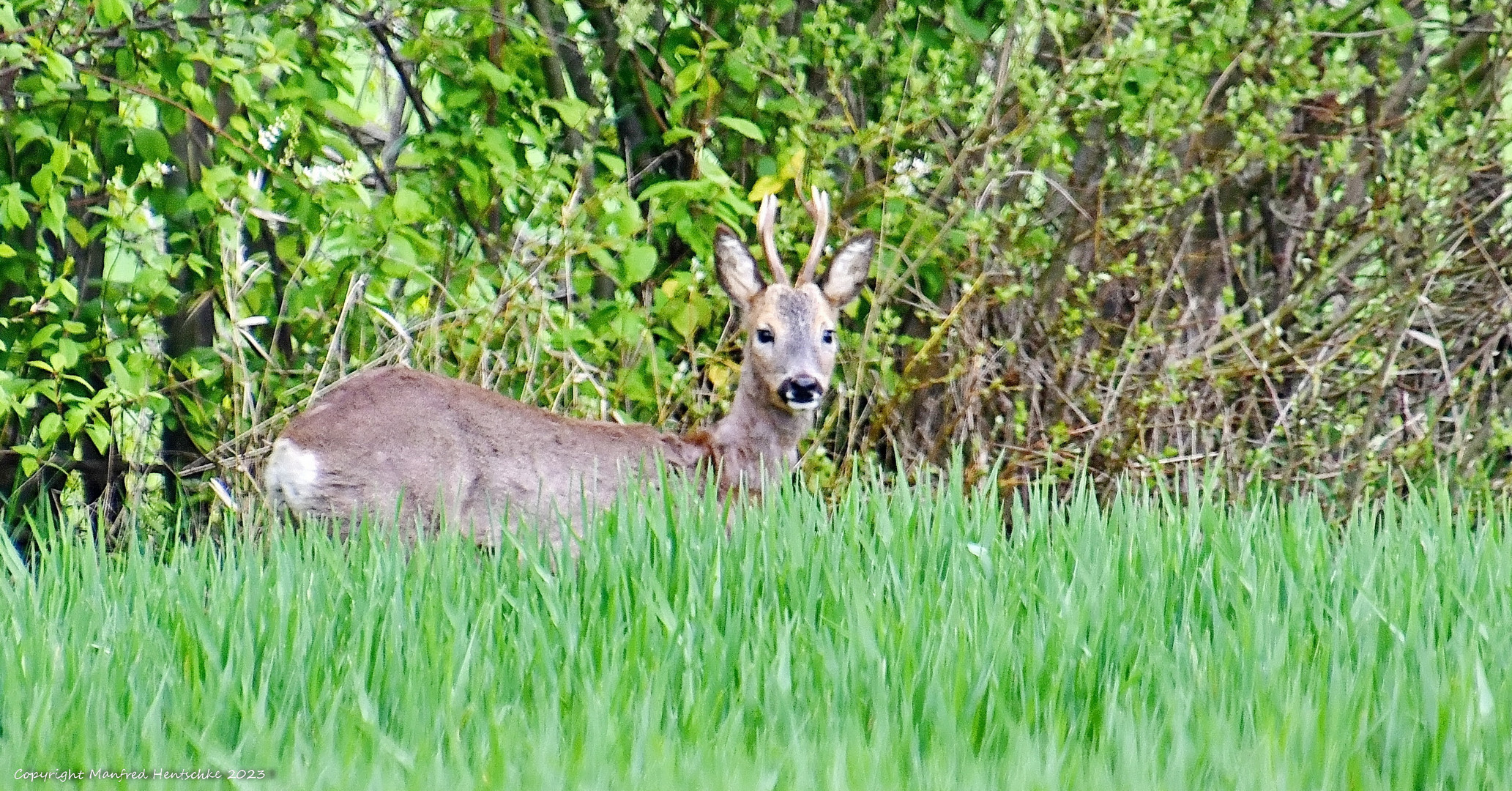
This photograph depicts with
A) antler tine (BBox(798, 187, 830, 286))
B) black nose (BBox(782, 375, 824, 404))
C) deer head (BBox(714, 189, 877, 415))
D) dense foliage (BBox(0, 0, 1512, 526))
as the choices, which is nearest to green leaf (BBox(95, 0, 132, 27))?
dense foliage (BBox(0, 0, 1512, 526))

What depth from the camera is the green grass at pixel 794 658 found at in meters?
3.19

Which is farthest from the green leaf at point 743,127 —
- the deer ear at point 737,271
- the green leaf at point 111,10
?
the green leaf at point 111,10

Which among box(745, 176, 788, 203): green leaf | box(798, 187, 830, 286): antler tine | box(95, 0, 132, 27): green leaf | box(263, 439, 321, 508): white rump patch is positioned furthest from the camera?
box(745, 176, 788, 203): green leaf

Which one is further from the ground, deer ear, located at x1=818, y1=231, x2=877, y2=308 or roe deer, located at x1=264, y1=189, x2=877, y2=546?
deer ear, located at x1=818, y1=231, x2=877, y2=308

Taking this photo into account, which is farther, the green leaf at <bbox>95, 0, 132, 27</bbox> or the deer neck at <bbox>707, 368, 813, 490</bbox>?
the deer neck at <bbox>707, 368, 813, 490</bbox>

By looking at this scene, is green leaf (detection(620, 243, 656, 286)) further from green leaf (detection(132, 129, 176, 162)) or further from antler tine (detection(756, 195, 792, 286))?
green leaf (detection(132, 129, 176, 162))

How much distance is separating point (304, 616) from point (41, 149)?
3.43 metres

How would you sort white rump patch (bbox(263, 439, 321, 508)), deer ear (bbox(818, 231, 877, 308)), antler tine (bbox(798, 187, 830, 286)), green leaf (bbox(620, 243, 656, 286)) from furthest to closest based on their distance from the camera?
green leaf (bbox(620, 243, 656, 286)) → deer ear (bbox(818, 231, 877, 308)) → antler tine (bbox(798, 187, 830, 286)) → white rump patch (bbox(263, 439, 321, 508))

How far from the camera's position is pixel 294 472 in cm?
548

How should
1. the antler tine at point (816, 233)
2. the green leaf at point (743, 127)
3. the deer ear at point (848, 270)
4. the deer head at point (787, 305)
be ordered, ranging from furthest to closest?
1. the green leaf at point (743, 127)
2. the deer ear at point (848, 270)
3. the antler tine at point (816, 233)
4. the deer head at point (787, 305)

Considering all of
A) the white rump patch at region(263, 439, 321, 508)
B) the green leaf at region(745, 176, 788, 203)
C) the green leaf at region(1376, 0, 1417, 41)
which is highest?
the green leaf at region(1376, 0, 1417, 41)

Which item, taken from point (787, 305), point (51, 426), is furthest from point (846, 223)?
point (51, 426)

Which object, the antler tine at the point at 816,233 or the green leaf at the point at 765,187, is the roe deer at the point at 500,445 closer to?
the antler tine at the point at 816,233

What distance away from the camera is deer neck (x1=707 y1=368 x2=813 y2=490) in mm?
6395
